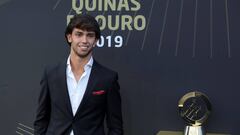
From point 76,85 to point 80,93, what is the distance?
4 cm

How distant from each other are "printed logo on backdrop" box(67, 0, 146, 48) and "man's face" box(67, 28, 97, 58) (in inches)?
11.2

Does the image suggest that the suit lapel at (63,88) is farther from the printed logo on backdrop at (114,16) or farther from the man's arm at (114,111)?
the printed logo on backdrop at (114,16)

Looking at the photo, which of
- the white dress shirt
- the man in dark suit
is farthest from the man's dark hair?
the white dress shirt

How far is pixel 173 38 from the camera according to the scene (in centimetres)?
234

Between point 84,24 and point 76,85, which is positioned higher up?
point 84,24

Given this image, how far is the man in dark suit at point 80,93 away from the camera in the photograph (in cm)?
211

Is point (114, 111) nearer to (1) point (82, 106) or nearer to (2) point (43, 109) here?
(1) point (82, 106)

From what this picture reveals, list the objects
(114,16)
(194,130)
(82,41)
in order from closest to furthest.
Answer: (82,41) < (194,130) < (114,16)

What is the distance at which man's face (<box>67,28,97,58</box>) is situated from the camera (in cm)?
211

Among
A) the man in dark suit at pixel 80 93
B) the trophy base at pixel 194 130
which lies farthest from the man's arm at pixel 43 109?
the trophy base at pixel 194 130

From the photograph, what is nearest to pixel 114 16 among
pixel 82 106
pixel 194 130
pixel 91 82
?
pixel 91 82

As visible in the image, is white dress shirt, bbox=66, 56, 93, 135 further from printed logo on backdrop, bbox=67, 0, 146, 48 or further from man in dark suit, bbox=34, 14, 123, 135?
printed logo on backdrop, bbox=67, 0, 146, 48

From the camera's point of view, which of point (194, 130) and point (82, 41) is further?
point (194, 130)

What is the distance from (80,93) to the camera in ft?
6.98
